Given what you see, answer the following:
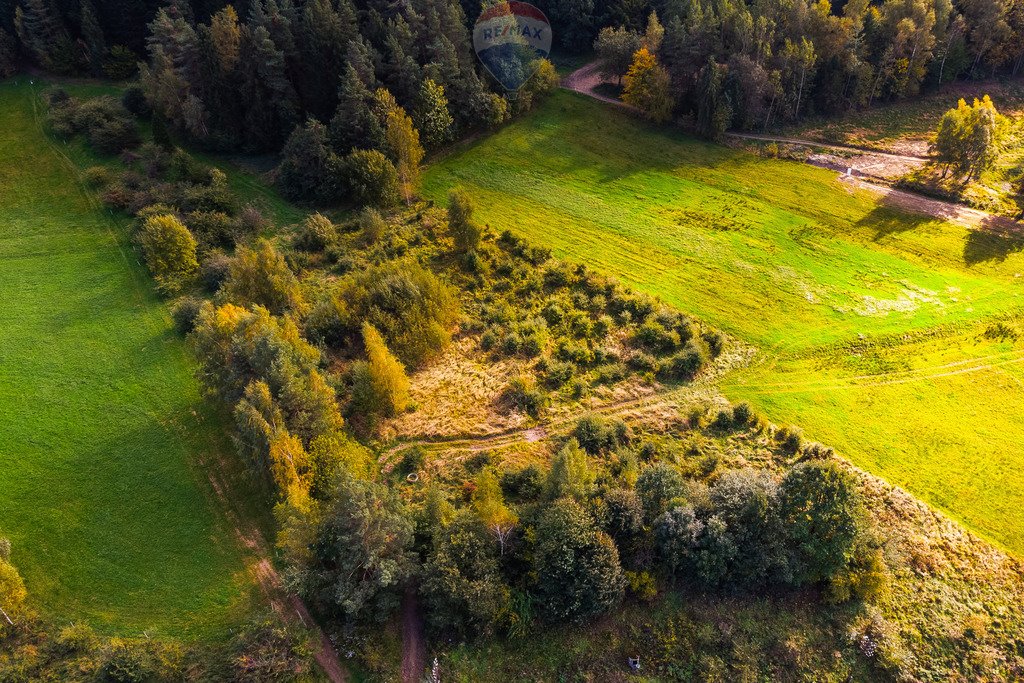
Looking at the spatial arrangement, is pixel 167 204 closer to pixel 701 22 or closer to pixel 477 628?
pixel 477 628

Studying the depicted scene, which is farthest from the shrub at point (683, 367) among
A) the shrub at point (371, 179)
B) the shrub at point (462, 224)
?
the shrub at point (371, 179)

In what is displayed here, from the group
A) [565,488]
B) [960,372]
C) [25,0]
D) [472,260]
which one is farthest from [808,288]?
[25,0]

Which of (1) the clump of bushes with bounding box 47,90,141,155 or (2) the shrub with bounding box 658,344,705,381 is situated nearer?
(2) the shrub with bounding box 658,344,705,381

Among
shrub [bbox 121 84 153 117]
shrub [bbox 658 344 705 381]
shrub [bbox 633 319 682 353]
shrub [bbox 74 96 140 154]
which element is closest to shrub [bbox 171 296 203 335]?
shrub [bbox 74 96 140 154]

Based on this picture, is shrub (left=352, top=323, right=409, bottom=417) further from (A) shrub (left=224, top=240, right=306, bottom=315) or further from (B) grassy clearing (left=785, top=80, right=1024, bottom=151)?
(B) grassy clearing (left=785, top=80, right=1024, bottom=151)

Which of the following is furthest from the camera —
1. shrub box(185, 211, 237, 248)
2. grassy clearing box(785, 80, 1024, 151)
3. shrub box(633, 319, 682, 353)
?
grassy clearing box(785, 80, 1024, 151)

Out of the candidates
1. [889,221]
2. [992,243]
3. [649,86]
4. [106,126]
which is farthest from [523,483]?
[106,126]
